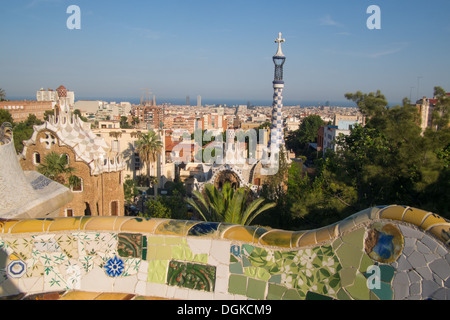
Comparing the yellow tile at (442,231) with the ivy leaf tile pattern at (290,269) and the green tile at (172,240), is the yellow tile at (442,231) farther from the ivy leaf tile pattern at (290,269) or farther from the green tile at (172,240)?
the green tile at (172,240)

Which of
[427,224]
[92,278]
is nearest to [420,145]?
[427,224]

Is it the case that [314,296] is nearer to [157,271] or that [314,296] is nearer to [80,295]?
[157,271]

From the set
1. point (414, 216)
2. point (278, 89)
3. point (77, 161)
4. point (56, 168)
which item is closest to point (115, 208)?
point (77, 161)

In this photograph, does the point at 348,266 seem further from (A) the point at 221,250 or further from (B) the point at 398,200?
(B) the point at 398,200

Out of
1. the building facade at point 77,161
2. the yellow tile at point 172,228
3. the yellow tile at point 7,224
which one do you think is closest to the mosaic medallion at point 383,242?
the yellow tile at point 172,228

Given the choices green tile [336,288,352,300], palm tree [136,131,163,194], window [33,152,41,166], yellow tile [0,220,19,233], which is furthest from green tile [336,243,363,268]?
palm tree [136,131,163,194]

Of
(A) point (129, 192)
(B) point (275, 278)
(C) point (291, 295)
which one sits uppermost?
(B) point (275, 278)
